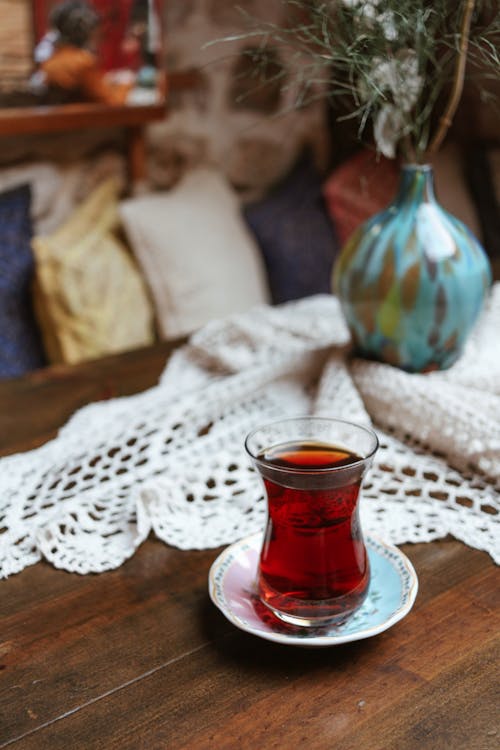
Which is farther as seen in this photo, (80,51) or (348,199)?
(348,199)

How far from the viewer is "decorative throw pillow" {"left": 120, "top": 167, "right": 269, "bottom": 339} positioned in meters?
2.13

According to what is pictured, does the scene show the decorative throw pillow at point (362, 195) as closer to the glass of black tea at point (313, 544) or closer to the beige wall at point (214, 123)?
the beige wall at point (214, 123)

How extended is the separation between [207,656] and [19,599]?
19 cm

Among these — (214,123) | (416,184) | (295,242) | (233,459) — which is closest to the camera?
(233,459)

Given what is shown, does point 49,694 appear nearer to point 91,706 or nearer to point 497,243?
point 91,706

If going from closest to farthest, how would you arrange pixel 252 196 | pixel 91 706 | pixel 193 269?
pixel 91 706 → pixel 193 269 → pixel 252 196

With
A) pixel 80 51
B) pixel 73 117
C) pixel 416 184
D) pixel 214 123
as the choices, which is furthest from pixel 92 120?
pixel 416 184

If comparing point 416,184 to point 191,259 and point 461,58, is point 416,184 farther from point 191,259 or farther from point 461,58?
point 191,259

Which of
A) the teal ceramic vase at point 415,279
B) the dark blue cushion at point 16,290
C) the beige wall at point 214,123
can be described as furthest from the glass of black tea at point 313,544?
the beige wall at point 214,123

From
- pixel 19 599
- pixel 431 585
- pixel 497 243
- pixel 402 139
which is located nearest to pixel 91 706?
pixel 19 599

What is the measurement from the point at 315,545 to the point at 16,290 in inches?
58.8

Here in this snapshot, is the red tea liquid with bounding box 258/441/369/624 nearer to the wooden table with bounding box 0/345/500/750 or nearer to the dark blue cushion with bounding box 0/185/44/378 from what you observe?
the wooden table with bounding box 0/345/500/750

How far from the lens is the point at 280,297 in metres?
2.39

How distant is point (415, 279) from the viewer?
1054mm
